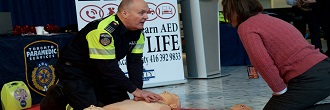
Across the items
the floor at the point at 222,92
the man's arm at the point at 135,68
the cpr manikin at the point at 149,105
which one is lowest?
the floor at the point at 222,92

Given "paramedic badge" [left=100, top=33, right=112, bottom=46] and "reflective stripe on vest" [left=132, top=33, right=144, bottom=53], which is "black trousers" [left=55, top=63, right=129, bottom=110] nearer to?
"reflective stripe on vest" [left=132, top=33, right=144, bottom=53]

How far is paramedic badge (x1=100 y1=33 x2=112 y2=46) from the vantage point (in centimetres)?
207

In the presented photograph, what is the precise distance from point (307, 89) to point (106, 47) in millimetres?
931

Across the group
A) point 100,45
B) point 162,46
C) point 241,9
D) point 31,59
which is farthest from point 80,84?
point 162,46

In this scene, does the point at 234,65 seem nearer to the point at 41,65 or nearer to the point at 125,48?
the point at 41,65

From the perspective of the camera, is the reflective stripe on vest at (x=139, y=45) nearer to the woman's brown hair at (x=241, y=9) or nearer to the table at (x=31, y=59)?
the woman's brown hair at (x=241, y=9)

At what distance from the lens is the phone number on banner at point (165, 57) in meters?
4.64

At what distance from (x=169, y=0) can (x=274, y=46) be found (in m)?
2.72

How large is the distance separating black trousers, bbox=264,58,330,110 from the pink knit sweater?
31 millimetres

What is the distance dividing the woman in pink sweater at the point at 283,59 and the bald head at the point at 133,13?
407mm

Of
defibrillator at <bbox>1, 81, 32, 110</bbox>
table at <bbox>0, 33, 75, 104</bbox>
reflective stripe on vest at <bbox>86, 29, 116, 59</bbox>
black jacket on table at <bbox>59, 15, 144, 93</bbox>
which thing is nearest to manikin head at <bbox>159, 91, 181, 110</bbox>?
black jacket on table at <bbox>59, 15, 144, 93</bbox>

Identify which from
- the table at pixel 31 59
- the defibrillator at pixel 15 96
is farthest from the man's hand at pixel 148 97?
the table at pixel 31 59

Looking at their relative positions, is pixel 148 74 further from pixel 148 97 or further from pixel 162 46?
pixel 148 97

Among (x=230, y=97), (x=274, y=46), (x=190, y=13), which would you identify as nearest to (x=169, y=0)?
(x=190, y=13)
